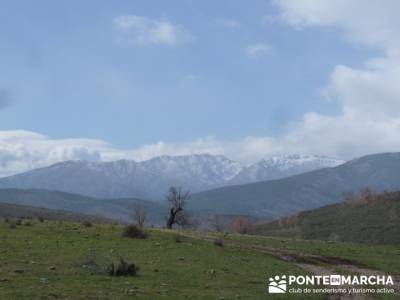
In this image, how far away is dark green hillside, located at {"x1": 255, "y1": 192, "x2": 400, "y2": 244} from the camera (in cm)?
12150

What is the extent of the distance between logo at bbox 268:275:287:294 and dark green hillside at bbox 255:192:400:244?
8322cm

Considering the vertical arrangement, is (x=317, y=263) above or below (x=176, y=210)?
below

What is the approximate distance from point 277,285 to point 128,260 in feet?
34.0

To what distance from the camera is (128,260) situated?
128 feet

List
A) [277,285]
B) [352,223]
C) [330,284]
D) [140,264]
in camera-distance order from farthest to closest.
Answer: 1. [352,223]
2. [140,264]
3. [330,284]
4. [277,285]

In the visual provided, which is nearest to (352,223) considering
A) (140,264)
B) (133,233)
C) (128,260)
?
(133,233)

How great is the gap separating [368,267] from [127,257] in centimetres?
1728

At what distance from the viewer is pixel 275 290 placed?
30766mm

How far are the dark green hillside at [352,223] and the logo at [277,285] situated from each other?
83220 millimetres

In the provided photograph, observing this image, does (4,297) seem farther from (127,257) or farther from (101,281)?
(127,257)

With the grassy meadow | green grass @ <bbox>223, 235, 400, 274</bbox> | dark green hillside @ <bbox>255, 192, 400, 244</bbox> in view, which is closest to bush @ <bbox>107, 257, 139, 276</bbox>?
the grassy meadow

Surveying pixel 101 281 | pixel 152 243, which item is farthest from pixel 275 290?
pixel 152 243

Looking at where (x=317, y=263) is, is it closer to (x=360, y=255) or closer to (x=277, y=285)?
(x=360, y=255)

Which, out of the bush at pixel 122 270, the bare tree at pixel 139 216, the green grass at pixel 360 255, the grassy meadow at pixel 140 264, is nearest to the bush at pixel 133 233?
the grassy meadow at pixel 140 264
